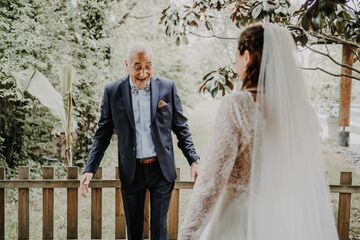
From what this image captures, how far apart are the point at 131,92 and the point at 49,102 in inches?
85.4

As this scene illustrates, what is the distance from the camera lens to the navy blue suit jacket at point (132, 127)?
3.13m

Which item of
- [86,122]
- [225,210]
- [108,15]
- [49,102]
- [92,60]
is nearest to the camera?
[225,210]

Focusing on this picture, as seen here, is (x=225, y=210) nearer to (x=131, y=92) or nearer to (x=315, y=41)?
(x=131, y=92)

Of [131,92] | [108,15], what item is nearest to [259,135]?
[131,92]

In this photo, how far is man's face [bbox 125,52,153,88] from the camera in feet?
10.1

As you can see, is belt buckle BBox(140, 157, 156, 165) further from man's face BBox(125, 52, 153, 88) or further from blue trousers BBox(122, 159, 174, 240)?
man's face BBox(125, 52, 153, 88)

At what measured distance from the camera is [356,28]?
3.28m

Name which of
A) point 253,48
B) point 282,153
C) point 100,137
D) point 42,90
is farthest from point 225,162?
point 42,90

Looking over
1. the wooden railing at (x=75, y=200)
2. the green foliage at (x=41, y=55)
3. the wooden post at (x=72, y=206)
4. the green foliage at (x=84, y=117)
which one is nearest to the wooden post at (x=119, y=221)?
the wooden railing at (x=75, y=200)

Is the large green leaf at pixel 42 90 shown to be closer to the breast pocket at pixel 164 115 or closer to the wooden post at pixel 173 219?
the wooden post at pixel 173 219

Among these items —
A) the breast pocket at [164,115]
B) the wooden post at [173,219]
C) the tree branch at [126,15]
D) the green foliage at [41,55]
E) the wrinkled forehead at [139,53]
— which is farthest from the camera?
the tree branch at [126,15]

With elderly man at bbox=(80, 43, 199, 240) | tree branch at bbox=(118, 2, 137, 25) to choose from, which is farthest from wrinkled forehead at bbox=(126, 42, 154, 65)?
tree branch at bbox=(118, 2, 137, 25)

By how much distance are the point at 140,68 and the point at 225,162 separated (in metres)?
1.41

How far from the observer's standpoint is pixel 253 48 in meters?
1.98
